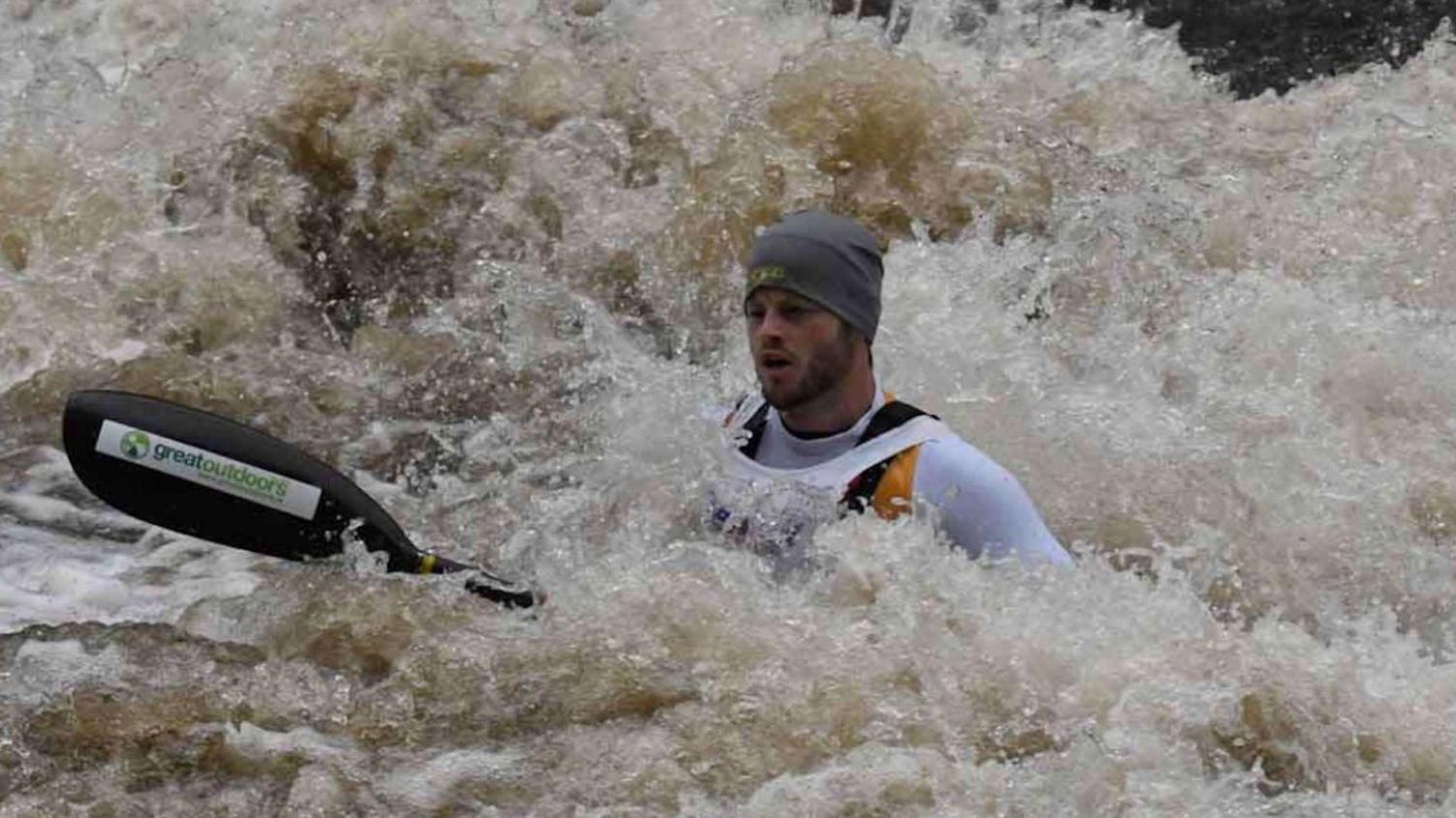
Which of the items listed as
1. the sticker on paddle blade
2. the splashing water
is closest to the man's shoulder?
the splashing water

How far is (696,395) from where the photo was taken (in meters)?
5.49

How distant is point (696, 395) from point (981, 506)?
4.72ft

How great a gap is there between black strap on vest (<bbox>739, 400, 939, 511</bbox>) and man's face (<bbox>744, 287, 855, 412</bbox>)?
10 centimetres

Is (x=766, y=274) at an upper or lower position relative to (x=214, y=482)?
upper

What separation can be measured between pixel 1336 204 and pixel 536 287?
224cm

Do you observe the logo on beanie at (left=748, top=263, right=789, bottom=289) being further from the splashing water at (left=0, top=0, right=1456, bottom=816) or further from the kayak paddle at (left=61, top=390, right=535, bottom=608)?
the kayak paddle at (left=61, top=390, right=535, bottom=608)

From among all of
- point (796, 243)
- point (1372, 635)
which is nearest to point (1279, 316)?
point (1372, 635)

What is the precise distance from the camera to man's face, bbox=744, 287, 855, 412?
4297 mm

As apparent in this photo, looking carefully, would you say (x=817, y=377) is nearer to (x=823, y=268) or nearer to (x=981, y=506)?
(x=823, y=268)

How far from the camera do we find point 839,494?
425 cm

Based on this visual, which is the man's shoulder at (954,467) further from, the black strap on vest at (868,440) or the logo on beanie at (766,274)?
the logo on beanie at (766,274)

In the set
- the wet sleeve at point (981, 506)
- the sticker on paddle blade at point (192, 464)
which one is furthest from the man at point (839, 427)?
the sticker on paddle blade at point (192, 464)

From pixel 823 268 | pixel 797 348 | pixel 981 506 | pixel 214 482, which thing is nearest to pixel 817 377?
pixel 797 348

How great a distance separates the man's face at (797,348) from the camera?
4.30 metres
